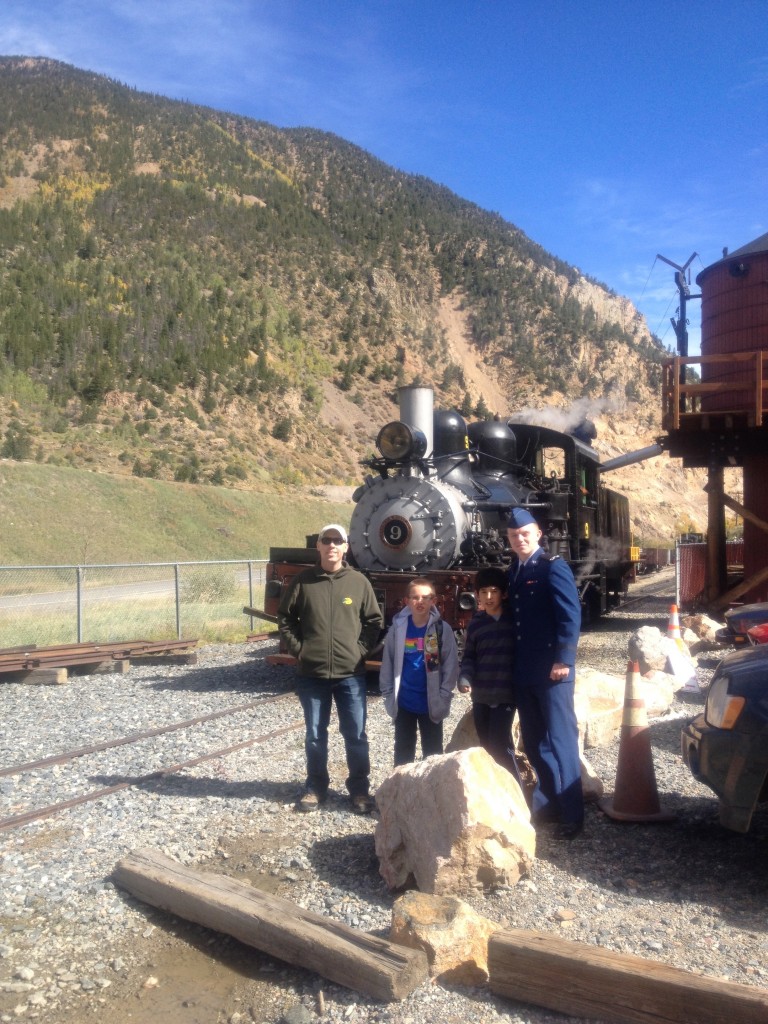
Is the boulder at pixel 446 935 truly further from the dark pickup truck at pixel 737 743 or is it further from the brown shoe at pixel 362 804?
the brown shoe at pixel 362 804

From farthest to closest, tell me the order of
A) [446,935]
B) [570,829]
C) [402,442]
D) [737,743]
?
1. [402,442]
2. [570,829]
3. [737,743]
4. [446,935]

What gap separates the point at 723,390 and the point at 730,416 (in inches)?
18.2

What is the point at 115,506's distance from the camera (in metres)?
33.3

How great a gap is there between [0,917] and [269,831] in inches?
62.2

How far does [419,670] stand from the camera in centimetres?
544

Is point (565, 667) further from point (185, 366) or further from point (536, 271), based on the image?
point (536, 271)

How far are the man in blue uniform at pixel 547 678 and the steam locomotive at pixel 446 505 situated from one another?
4231mm

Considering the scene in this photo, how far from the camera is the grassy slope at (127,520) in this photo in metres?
29.5

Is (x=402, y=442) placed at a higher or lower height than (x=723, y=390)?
lower

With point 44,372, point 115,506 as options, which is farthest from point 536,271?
point 115,506

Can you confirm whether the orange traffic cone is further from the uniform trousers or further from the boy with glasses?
the boy with glasses

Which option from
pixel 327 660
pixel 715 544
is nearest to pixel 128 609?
pixel 715 544

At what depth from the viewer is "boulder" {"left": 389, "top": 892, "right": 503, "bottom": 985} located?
11.8ft

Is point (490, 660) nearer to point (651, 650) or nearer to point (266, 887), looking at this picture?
point (266, 887)
